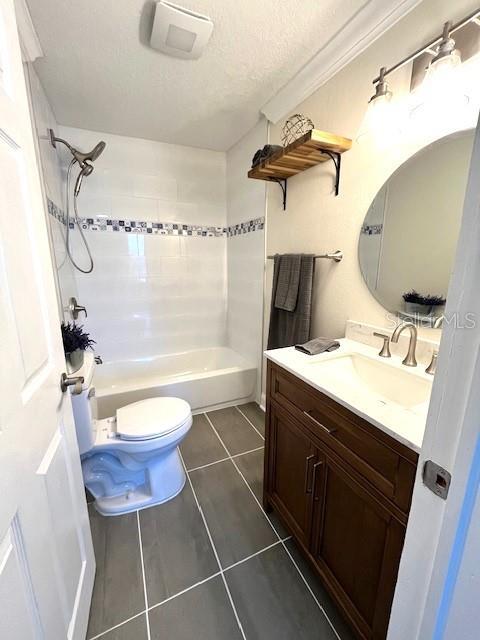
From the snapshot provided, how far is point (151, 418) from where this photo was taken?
1.49 meters

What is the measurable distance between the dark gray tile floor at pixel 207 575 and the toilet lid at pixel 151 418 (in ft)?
1.49

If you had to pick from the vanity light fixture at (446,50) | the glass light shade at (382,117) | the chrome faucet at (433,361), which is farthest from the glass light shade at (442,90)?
the chrome faucet at (433,361)

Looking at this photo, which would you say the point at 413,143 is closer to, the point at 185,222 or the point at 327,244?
the point at 327,244

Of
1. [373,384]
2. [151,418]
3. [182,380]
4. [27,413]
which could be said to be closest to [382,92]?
[373,384]

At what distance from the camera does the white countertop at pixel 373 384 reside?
2.44ft

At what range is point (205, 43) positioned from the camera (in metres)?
1.34

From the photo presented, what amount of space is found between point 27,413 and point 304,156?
5.37 ft

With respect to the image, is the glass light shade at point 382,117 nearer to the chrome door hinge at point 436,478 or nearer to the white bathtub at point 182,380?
the chrome door hinge at point 436,478

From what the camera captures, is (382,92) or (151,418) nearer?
(382,92)

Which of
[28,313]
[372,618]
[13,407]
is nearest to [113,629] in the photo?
[372,618]

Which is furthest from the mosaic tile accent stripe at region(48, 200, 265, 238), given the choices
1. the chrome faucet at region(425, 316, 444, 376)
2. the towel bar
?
the chrome faucet at region(425, 316, 444, 376)

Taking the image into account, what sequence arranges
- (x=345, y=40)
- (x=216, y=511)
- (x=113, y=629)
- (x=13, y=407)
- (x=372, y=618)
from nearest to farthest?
(x=13, y=407) < (x=372, y=618) < (x=113, y=629) < (x=345, y=40) < (x=216, y=511)

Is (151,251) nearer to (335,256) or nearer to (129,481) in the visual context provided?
(335,256)

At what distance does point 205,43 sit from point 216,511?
239 cm
